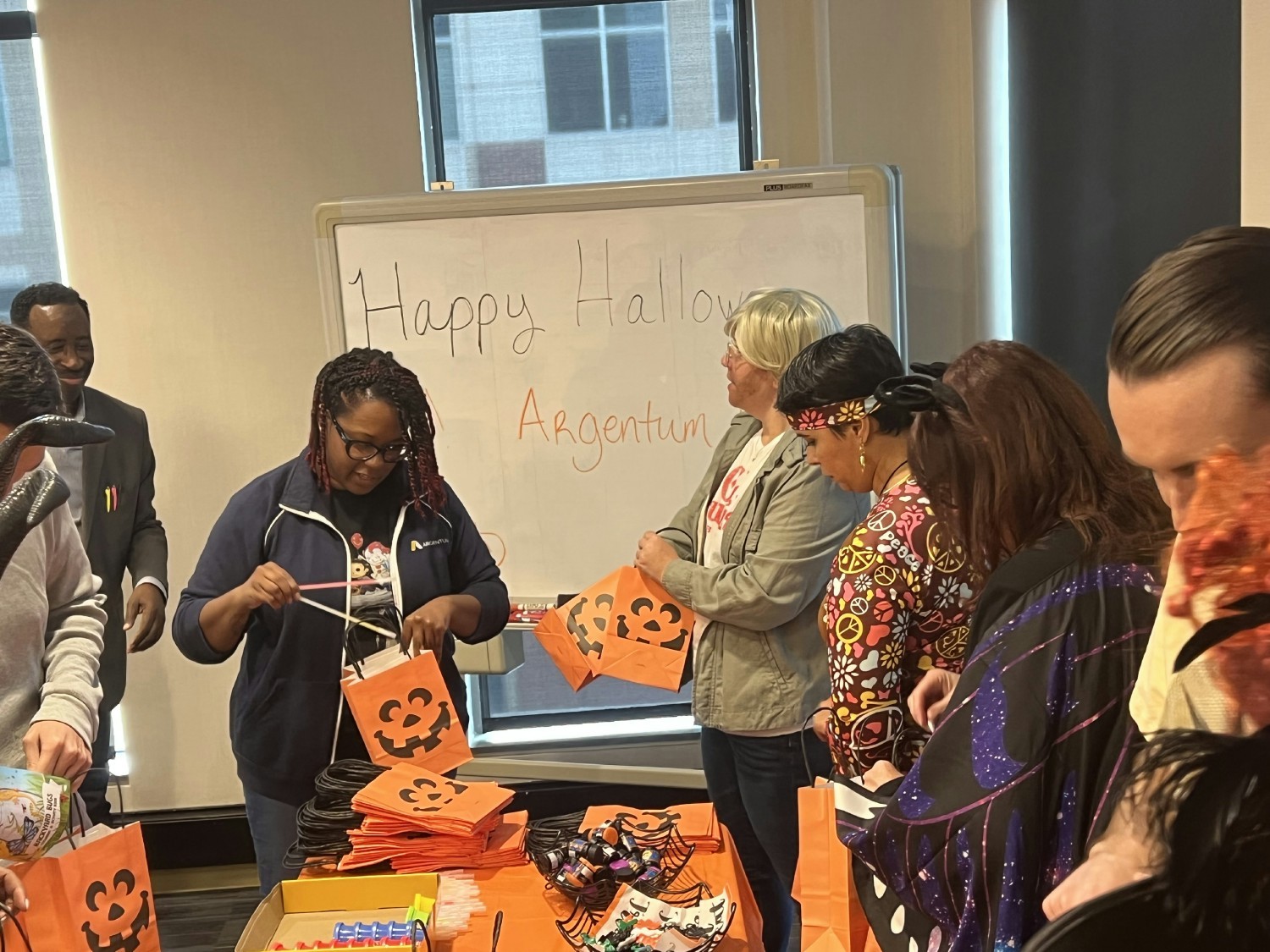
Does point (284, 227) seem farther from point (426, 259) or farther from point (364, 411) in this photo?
point (364, 411)

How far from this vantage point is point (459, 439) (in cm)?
283

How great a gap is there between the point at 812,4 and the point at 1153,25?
4.88 feet

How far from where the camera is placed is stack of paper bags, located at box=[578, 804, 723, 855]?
5.55ft

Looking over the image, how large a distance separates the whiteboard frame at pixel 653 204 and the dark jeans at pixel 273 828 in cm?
124

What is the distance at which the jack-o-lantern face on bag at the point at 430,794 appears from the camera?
65.9 inches

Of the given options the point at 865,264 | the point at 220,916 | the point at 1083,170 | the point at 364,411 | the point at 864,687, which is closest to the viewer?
the point at 864,687

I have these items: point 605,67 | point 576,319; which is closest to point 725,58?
point 605,67

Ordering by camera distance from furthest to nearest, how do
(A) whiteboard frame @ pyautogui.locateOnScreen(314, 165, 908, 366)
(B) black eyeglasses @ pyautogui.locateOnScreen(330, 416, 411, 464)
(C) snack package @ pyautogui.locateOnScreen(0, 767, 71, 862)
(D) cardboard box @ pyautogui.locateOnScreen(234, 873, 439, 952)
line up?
(A) whiteboard frame @ pyautogui.locateOnScreen(314, 165, 908, 366)
(B) black eyeglasses @ pyautogui.locateOnScreen(330, 416, 411, 464)
(D) cardboard box @ pyautogui.locateOnScreen(234, 873, 439, 952)
(C) snack package @ pyautogui.locateOnScreen(0, 767, 71, 862)

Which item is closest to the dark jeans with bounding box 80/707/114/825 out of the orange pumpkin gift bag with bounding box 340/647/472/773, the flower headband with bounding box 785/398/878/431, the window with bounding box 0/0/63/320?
the orange pumpkin gift bag with bounding box 340/647/472/773

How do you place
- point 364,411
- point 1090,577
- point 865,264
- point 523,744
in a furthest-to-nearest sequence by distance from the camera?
point 523,744 < point 865,264 < point 364,411 < point 1090,577

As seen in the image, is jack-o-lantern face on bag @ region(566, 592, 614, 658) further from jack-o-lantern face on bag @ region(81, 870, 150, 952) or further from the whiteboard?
jack-o-lantern face on bag @ region(81, 870, 150, 952)

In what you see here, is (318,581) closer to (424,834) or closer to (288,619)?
(288,619)

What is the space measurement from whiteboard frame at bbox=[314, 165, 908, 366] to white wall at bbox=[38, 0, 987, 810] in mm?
479

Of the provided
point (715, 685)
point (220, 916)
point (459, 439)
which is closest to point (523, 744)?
point (220, 916)
